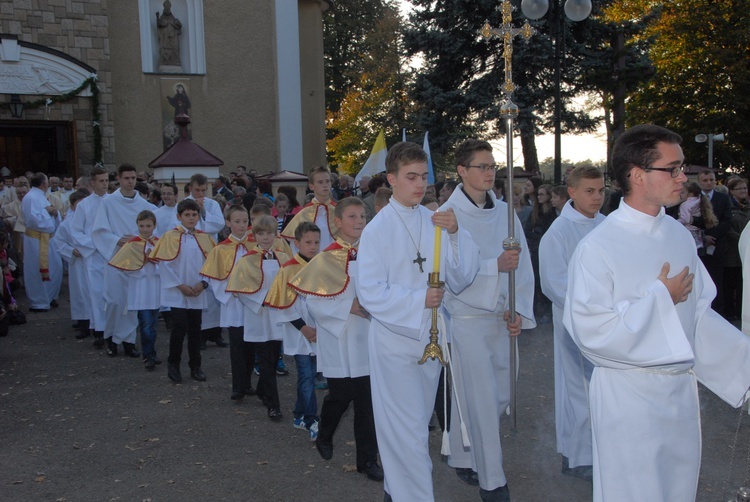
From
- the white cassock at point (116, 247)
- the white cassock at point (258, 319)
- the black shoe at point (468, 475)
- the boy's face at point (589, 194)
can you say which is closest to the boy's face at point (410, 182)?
the boy's face at point (589, 194)

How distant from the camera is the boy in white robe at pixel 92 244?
999 centimetres

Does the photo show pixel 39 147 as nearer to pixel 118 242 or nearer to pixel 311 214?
pixel 118 242

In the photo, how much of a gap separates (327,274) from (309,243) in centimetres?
86

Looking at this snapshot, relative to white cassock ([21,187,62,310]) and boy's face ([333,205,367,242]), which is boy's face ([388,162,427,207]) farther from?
white cassock ([21,187,62,310])

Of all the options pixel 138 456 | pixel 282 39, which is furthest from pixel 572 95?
pixel 138 456

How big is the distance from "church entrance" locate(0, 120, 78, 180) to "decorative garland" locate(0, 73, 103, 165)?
51cm

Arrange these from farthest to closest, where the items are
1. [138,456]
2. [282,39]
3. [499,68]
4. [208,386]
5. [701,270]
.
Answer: [499,68] → [282,39] → [208,386] → [138,456] → [701,270]

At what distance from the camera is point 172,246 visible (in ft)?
26.8

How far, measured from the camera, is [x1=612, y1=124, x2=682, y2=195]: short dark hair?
3.36m

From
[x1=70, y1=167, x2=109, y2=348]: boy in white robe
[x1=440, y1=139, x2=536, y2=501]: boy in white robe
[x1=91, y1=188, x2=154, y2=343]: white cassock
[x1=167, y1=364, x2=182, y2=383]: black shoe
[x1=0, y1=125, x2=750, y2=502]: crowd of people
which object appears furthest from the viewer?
[x1=70, y1=167, x2=109, y2=348]: boy in white robe

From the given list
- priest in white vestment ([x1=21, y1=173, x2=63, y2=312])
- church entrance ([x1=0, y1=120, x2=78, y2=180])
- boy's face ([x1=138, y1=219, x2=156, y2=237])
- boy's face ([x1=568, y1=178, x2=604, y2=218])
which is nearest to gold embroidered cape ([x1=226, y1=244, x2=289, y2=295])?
boy's face ([x1=138, y1=219, x2=156, y2=237])

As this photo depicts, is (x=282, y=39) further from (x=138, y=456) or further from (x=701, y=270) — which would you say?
(x=701, y=270)

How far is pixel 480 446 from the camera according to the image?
478cm

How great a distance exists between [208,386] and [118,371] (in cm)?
140
